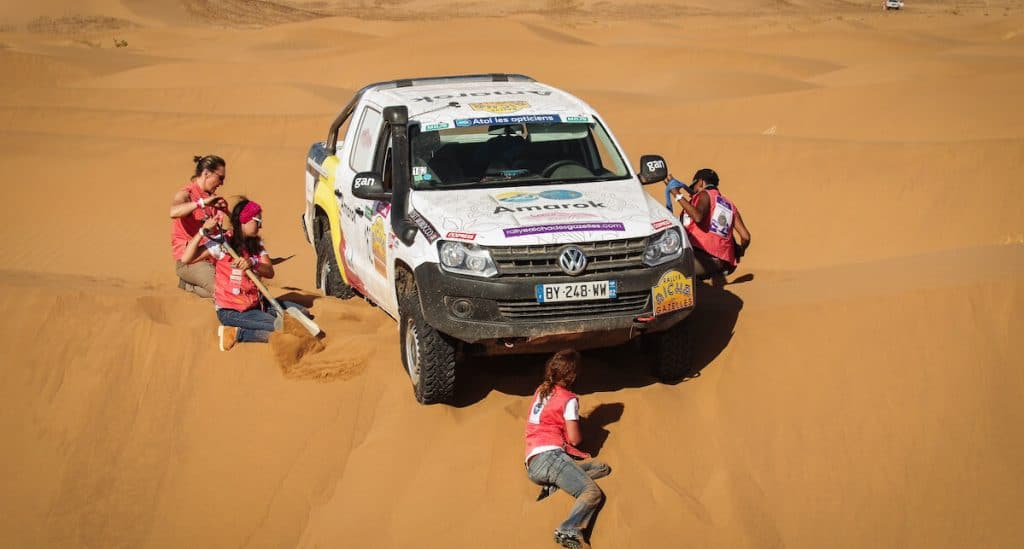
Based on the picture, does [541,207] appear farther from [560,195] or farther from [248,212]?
[248,212]

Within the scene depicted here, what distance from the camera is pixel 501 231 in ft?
24.1

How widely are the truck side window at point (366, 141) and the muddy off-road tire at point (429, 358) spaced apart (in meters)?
1.69

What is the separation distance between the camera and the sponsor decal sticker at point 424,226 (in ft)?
24.6

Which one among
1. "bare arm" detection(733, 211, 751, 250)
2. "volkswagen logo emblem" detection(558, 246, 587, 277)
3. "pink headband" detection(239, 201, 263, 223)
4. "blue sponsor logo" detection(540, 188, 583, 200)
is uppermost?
"blue sponsor logo" detection(540, 188, 583, 200)

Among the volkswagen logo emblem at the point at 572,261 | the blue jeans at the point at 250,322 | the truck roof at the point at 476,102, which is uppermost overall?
the truck roof at the point at 476,102

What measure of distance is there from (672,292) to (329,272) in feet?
12.5

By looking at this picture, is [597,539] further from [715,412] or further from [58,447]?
[58,447]

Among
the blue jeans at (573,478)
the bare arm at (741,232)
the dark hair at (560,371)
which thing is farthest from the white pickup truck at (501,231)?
the bare arm at (741,232)

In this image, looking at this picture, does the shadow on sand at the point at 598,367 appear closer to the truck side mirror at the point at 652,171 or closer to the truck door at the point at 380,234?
the truck door at the point at 380,234

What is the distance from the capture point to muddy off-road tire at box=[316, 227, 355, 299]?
33.4 ft

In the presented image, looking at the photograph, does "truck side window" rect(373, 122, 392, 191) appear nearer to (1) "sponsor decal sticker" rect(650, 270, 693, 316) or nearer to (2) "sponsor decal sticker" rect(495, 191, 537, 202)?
(2) "sponsor decal sticker" rect(495, 191, 537, 202)

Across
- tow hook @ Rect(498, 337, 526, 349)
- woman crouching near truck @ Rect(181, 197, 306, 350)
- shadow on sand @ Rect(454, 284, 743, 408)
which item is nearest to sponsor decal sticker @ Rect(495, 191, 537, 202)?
tow hook @ Rect(498, 337, 526, 349)

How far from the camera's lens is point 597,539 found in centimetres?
655

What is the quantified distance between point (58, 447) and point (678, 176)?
956 cm
